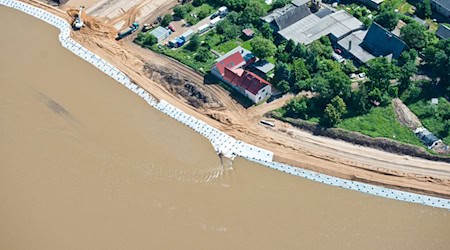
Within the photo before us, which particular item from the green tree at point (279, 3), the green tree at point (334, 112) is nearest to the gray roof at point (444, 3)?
the green tree at point (279, 3)

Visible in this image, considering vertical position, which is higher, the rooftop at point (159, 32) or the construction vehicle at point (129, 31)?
the rooftop at point (159, 32)

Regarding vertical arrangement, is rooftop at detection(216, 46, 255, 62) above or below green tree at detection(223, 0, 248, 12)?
below

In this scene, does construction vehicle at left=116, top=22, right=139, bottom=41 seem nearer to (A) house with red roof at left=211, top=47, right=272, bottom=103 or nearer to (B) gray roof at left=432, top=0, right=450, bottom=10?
(A) house with red roof at left=211, top=47, right=272, bottom=103

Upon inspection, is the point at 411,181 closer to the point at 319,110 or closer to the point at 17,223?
the point at 319,110

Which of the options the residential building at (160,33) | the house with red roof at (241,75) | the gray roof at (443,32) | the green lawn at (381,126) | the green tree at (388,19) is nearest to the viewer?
the green lawn at (381,126)

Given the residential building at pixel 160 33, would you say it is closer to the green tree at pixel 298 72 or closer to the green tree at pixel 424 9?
the green tree at pixel 298 72

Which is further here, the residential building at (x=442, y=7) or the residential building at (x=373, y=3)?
the residential building at (x=373, y=3)

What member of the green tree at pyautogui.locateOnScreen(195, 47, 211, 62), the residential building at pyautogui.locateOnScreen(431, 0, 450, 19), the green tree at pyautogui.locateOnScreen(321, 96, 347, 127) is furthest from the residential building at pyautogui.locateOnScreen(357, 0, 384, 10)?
the green tree at pyautogui.locateOnScreen(195, 47, 211, 62)
